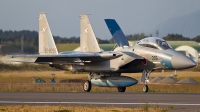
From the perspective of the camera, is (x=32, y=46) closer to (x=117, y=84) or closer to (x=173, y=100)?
(x=117, y=84)

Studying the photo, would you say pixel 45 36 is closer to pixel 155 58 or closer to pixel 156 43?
pixel 156 43

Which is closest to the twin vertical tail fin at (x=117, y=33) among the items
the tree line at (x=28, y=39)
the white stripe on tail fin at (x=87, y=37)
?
the white stripe on tail fin at (x=87, y=37)

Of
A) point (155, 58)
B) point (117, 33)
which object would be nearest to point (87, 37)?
point (117, 33)

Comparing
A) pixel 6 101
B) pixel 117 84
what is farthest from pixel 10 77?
pixel 6 101

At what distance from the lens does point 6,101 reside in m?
17.5

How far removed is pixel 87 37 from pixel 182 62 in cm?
732

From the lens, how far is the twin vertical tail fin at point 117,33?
2780cm

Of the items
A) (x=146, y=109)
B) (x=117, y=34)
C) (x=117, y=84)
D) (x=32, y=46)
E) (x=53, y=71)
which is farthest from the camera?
(x=32, y=46)

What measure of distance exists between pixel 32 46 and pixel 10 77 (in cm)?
3442

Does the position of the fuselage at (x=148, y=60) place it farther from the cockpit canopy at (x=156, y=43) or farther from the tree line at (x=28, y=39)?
the tree line at (x=28, y=39)

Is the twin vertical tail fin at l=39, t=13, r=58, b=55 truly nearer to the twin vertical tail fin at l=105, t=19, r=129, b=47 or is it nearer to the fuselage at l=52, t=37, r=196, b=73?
the twin vertical tail fin at l=105, t=19, r=129, b=47

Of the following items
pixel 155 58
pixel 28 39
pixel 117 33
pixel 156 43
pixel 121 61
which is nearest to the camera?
pixel 155 58

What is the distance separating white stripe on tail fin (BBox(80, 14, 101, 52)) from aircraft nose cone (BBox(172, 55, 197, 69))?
6374 millimetres

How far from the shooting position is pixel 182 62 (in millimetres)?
22922
